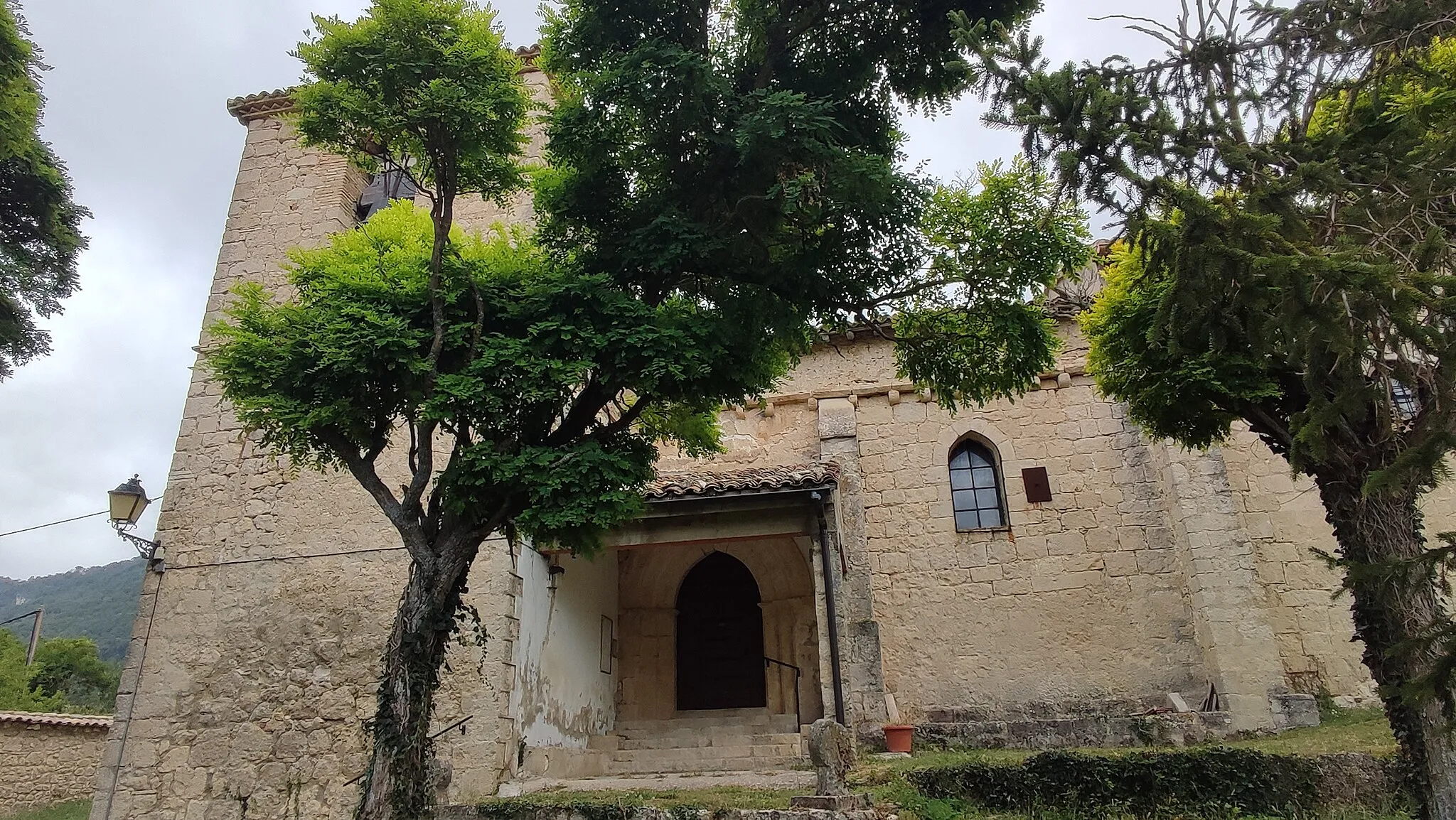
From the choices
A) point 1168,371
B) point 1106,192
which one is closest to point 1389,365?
point 1106,192

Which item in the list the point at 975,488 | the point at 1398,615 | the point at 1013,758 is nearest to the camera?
the point at 1398,615

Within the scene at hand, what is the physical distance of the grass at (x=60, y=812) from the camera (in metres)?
12.2

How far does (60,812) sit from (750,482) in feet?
40.7

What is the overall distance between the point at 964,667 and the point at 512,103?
8.72 metres

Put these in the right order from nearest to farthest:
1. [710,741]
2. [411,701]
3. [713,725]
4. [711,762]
Answer: [411,701]
[711,762]
[710,741]
[713,725]

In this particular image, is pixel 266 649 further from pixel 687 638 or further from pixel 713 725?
pixel 687 638

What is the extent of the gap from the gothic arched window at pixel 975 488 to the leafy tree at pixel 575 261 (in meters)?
5.37

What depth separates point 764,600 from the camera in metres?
12.1

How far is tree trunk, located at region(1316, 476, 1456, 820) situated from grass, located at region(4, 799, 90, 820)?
50.7 ft

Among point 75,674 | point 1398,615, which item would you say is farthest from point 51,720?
point 1398,615

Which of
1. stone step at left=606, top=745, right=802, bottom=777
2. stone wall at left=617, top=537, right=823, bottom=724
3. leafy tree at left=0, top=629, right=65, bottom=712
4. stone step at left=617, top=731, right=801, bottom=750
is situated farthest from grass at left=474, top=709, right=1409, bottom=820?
leafy tree at left=0, top=629, right=65, bottom=712

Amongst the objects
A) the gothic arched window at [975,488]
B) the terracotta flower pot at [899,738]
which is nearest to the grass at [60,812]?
the terracotta flower pot at [899,738]

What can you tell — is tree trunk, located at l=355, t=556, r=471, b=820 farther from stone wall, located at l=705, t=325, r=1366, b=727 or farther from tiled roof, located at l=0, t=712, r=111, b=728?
tiled roof, located at l=0, t=712, r=111, b=728

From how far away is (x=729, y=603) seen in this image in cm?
1255
